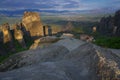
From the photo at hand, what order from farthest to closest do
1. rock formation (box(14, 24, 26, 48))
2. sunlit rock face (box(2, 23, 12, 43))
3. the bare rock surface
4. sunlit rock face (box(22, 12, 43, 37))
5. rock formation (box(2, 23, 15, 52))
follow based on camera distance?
1. sunlit rock face (box(22, 12, 43, 37))
2. rock formation (box(14, 24, 26, 48))
3. sunlit rock face (box(2, 23, 12, 43))
4. rock formation (box(2, 23, 15, 52))
5. the bare rock surface

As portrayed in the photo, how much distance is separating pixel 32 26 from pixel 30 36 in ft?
23.6

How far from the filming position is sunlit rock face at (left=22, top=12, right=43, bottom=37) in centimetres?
16512

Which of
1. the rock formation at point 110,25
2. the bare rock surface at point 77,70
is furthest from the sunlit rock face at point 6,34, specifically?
the bare rock surface at point 77,70

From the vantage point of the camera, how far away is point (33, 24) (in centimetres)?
16825

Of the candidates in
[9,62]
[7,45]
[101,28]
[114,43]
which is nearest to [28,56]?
[9,62]

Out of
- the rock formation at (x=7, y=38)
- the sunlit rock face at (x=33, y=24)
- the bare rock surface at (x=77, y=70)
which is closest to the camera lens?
the bare rock surface at (x=77, y=70)

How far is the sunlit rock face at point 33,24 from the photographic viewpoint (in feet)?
542

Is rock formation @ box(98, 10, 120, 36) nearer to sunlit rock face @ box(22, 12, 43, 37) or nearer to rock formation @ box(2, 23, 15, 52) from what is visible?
sunlit rock face @ box(22, 12, 43, 37)

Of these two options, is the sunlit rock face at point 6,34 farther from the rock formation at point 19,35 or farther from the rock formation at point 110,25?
the rock formation at point 110,25

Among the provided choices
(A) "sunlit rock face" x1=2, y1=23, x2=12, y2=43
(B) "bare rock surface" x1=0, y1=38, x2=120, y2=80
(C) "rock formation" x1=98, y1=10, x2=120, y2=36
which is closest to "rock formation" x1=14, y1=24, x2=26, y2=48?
(A) "sunlit rock face" x1=2, y1=23, x2=12, y2=43

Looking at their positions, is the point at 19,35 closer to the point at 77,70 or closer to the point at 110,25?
the point at 110,25

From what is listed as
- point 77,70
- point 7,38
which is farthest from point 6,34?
point 77,70

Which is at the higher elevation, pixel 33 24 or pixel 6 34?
pixel 33 24

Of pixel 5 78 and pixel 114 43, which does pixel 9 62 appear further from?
pixel 114 43
